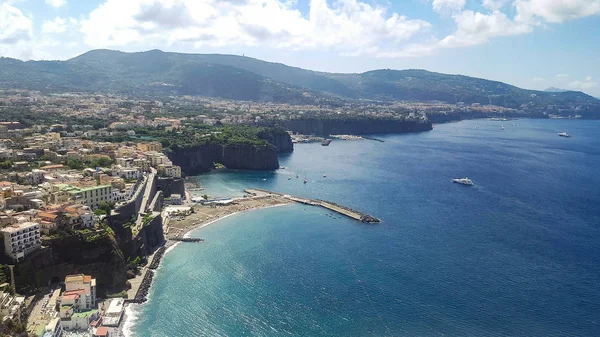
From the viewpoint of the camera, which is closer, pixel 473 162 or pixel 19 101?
pixel 473 162

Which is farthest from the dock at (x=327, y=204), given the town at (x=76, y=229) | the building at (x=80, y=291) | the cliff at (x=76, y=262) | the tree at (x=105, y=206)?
the building at (x=80, y=291)

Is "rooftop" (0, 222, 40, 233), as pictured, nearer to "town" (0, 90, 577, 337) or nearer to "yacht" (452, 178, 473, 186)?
"town" (0, 90, 577, 337)

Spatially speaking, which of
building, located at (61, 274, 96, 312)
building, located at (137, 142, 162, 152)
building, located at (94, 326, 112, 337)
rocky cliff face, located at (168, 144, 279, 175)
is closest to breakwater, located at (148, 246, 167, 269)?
building, located at (61, 274, 96, 312)

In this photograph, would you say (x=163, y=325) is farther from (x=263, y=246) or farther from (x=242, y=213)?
(x=242, y=213)

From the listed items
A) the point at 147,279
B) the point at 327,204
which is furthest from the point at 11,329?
the point at 327,204

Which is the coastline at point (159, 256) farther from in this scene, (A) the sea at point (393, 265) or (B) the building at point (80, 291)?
(B) the building at point (80, 291)

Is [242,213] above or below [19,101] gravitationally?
below

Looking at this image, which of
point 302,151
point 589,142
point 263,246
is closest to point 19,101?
point 302,151
